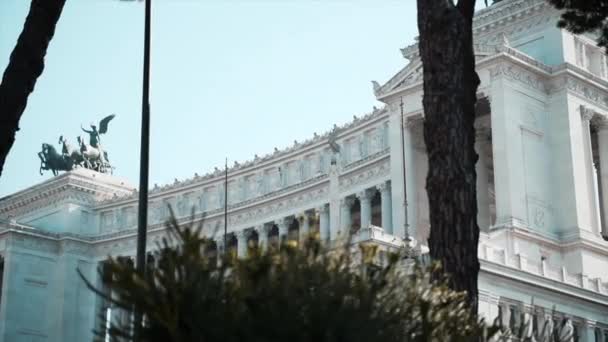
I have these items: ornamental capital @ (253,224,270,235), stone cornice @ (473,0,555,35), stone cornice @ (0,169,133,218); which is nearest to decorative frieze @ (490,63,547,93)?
stone cornice @ (473,0,555,35)

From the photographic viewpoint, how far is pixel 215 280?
11.4 metres

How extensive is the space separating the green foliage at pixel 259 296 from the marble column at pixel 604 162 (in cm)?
4641

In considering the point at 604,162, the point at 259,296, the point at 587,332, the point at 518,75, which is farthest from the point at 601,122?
the point at 259,296

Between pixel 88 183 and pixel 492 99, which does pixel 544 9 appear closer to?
pixel 492 99

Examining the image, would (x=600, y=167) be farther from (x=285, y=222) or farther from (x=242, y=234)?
(x=242, y=234)

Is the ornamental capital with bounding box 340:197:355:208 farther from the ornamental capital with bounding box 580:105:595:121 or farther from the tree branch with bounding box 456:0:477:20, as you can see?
the tree branch with bounding box 456:0:477:20

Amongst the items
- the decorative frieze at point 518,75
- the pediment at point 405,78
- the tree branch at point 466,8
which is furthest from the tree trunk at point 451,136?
the pediment at point 405,78

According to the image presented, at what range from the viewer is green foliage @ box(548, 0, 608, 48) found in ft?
73.8

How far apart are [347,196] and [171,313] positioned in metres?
56.3

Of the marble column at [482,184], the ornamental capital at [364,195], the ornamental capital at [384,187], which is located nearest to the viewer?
the marble column at [482,184]

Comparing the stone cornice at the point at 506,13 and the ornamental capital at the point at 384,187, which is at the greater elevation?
the stone cornice at the point at 506,13

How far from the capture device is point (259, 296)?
11.4 meters

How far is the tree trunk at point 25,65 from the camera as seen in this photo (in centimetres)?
1906

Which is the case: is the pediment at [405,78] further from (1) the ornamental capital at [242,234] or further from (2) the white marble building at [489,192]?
(1) the ornamental capital at [242,234]
